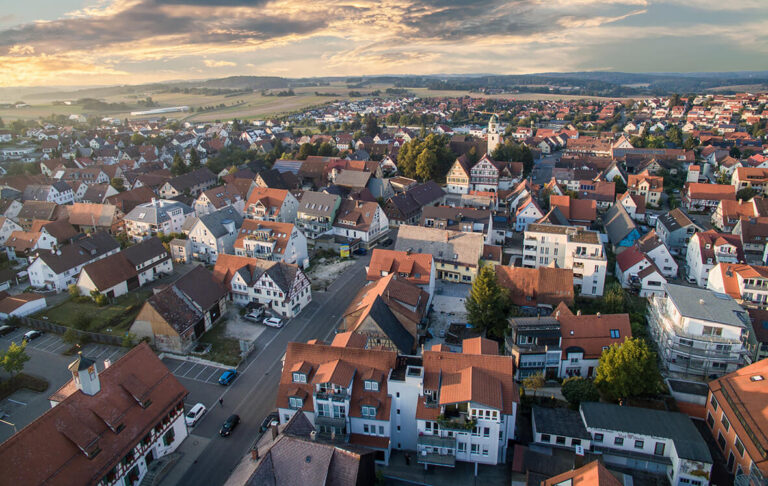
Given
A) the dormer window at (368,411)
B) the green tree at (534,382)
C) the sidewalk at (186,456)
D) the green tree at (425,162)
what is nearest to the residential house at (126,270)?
the sidewalk at (186,456)

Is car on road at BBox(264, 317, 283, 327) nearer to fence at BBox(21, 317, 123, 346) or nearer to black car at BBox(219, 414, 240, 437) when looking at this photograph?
black car at BBox(219, 414, 240, 437)

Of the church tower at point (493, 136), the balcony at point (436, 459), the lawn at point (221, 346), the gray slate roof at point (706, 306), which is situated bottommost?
the lawn at point (221, 346)

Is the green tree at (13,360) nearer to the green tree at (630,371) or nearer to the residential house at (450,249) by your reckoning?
the residential house at (450,249)

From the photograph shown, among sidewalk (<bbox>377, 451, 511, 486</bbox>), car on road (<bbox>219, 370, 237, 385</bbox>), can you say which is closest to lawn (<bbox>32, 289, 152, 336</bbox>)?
car on road (<bbox>219, 370, 237, 385</bbox>)

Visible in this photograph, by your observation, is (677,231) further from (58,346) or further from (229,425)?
(58,346)

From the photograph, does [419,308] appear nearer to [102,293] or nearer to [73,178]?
[102,293]

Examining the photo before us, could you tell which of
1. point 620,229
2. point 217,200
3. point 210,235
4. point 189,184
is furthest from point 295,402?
point 189,184

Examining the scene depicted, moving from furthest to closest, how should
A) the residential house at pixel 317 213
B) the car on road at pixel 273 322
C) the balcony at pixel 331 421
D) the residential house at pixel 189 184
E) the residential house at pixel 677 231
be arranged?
the residential house at pixel 189 184 → the residential house at pixel 317 213 → the residential house at pixel 677 231 → the car on road at pixel 273 322 → the balcony at pixel 331 421
